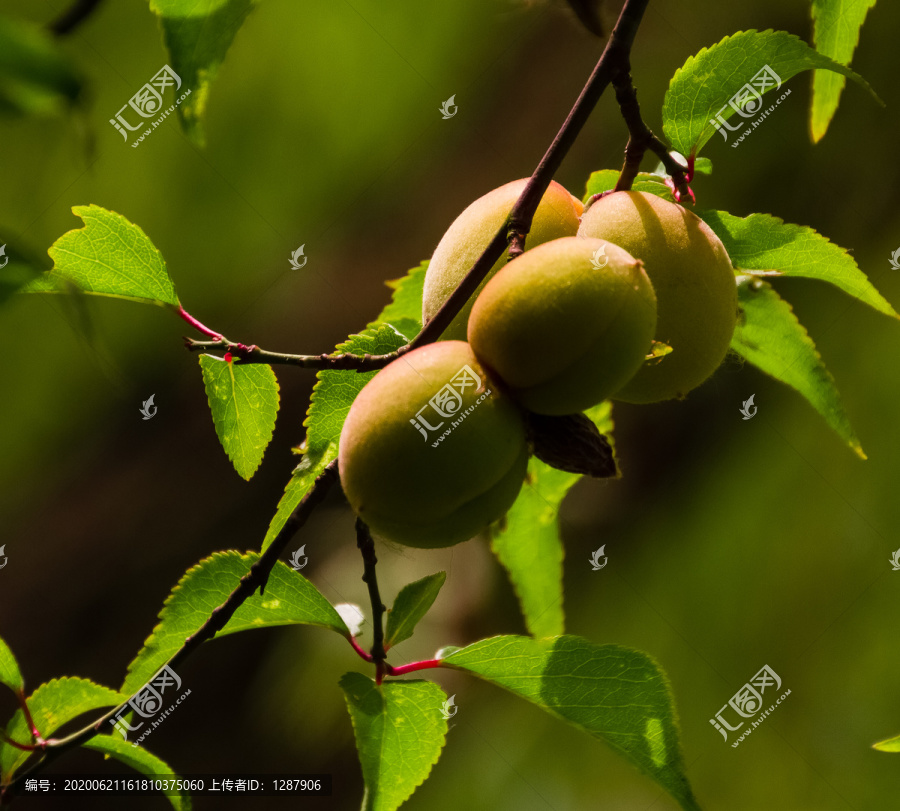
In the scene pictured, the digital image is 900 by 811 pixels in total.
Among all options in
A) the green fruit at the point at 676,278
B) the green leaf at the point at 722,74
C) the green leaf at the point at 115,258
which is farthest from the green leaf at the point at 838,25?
the green leaf at the point at 115,258

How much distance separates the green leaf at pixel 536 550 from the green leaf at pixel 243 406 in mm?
199

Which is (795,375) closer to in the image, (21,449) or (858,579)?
(858,579)

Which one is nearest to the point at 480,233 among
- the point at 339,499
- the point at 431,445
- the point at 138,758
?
the point at 431,445

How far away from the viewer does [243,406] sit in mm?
520

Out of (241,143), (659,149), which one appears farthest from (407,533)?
(241,143)

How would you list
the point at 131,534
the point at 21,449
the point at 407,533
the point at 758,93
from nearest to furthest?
the point at 407,533 < the point at 758,93 < the point at 131,534 < the point at 21,449

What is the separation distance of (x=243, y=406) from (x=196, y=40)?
246 millimetres

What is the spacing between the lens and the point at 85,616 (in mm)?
1071

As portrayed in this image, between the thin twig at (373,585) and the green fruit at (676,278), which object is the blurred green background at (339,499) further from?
the green fruit at (676,278)

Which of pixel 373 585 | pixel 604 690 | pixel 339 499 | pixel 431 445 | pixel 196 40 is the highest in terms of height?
pixel 196 40

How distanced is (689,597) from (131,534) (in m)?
0.83

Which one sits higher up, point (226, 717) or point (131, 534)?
point (131, 534)

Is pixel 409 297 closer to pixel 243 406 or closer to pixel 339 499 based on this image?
pixel 243 406

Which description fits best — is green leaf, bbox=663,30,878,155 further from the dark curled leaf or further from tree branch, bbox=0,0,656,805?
the dark curled leaf
